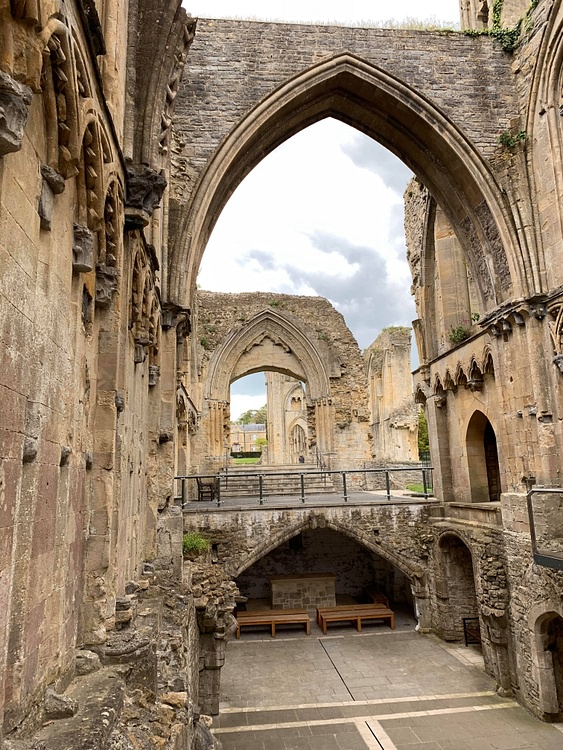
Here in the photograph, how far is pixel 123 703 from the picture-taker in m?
2.56

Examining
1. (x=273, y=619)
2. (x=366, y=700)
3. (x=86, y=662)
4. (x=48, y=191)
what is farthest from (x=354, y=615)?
(x=48, y=191)

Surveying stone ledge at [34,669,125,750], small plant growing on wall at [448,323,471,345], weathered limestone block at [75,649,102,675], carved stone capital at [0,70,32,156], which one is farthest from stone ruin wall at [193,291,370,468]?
carved stone capital at [0,70,32,156]

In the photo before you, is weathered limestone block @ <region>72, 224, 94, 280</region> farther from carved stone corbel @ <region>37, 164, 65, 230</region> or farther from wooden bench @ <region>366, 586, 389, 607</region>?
wooden bench @ <region>366, 586, 389, 607</region>

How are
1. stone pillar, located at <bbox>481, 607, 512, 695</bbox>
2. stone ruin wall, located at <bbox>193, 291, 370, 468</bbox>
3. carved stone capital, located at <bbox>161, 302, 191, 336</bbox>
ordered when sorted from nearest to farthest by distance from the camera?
1. carved stone capital, located at <bbox>161, 302, 191, 336</bbox>
2. stone pillar, located at <bbox>481, 607, 512, 695</bbox>
3. stone ruin wall, located at <bbox>193, 291, 370, 468</bbox>

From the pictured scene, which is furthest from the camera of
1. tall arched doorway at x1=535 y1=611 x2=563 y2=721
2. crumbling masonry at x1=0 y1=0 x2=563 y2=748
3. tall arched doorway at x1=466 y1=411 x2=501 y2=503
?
tall arched doorway at x1=466 y1=411 x2=501 y2=503

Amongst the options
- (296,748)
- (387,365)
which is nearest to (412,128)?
(296,748)

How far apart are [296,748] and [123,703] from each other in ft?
18.2

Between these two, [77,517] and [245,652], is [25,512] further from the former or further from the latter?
[245,652]

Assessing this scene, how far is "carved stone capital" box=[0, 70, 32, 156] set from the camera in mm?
1615

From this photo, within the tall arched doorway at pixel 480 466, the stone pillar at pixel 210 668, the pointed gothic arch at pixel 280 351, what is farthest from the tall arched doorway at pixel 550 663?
the pointed gothic arch at pixel 280 351

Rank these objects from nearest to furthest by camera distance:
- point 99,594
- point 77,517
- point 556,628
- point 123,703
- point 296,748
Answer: point 123,703, point 77,517, point 99,594, point 296,748, point 556,628

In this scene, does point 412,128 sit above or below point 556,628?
above

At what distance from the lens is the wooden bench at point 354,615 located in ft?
39.1

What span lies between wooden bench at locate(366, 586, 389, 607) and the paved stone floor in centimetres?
173
